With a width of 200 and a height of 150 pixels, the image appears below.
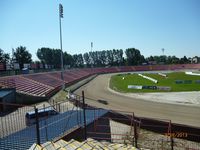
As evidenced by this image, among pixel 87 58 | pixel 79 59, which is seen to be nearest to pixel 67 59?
pixel 79 59

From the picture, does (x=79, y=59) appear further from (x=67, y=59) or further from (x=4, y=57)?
(x=4, y=57)

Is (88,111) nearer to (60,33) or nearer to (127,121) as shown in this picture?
(127,121)

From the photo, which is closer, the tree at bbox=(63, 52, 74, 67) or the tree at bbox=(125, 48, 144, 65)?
the tree at bbox=(63, 52, 74, 67)

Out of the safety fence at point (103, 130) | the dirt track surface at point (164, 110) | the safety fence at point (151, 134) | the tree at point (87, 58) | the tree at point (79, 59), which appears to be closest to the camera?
the safety fence at point (103, 130)

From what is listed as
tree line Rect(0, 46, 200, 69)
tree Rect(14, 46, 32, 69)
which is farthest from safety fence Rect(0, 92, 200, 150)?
tree line Rect(0, 46, 200, 69)

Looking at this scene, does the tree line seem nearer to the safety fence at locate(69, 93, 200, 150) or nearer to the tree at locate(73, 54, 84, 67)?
the tree at locate(73, 54, 84, 67)

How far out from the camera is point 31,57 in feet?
356

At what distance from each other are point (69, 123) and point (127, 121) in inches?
288

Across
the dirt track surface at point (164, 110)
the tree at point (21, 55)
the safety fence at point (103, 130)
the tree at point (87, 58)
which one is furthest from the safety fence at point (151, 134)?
the tree at point (87, 58)

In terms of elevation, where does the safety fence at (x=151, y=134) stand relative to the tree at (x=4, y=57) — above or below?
below

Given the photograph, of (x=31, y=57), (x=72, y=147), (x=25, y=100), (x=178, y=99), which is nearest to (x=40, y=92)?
(x=25, y=100)

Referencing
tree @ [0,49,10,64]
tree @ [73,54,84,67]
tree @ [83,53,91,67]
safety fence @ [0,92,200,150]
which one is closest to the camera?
safety fence @ [0,92,200,150]

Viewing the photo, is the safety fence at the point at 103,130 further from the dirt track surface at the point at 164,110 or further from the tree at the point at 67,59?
the tree at the point at 67,59

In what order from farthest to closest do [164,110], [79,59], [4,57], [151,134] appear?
[79,59], [4,57], [164,110], [151,134]
